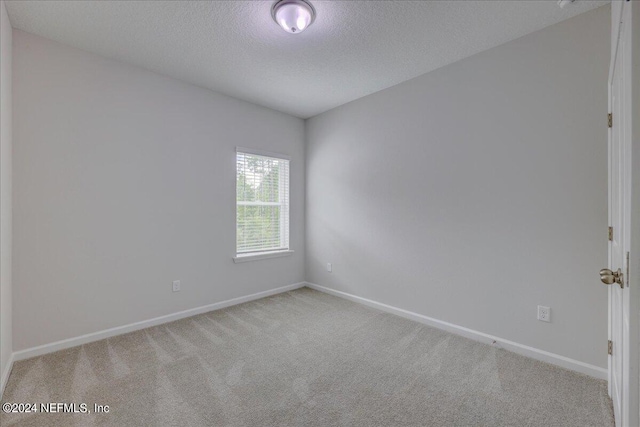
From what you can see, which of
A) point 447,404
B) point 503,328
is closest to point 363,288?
point 503,328

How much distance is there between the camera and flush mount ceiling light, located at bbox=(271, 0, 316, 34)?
6.34ft

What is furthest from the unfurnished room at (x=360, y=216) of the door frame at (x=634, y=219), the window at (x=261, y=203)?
the window at (x=261, y=203)

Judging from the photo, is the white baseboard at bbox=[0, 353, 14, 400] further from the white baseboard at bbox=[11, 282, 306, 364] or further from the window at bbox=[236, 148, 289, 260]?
the window at bbox=[236, 148, 289, 260]

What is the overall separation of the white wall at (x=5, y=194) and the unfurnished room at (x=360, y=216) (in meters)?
0.03

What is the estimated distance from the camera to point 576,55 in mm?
2090

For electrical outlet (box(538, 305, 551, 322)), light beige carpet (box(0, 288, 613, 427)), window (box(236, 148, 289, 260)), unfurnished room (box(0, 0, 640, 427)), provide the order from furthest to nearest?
window (box(236, 148, 289, 260))
electrical outlet (box(538, 305, 551, 322))
unfurnished room (box(0, 0, 640, 427))
light beige carpet (box(0, 288, 613, 427))

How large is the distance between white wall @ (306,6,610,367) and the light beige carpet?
1.47 feet

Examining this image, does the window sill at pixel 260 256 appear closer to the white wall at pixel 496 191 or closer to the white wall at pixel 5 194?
the white wall at pixel 496 191

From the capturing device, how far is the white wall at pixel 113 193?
2.30 meters

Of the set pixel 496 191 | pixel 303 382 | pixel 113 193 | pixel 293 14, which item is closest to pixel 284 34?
pixel 293 14

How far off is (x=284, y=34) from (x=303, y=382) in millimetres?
2650

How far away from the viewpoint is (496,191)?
2.49 meters

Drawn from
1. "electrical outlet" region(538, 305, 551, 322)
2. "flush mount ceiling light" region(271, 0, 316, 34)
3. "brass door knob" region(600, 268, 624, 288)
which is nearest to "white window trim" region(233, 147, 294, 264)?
"flush mount ceiling light" region(271, 0, 316, 34)

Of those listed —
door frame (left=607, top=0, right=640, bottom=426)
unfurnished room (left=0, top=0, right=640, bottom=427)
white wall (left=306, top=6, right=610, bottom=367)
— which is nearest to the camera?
door frame (left=607, top=0, right=640, bottom=426)
